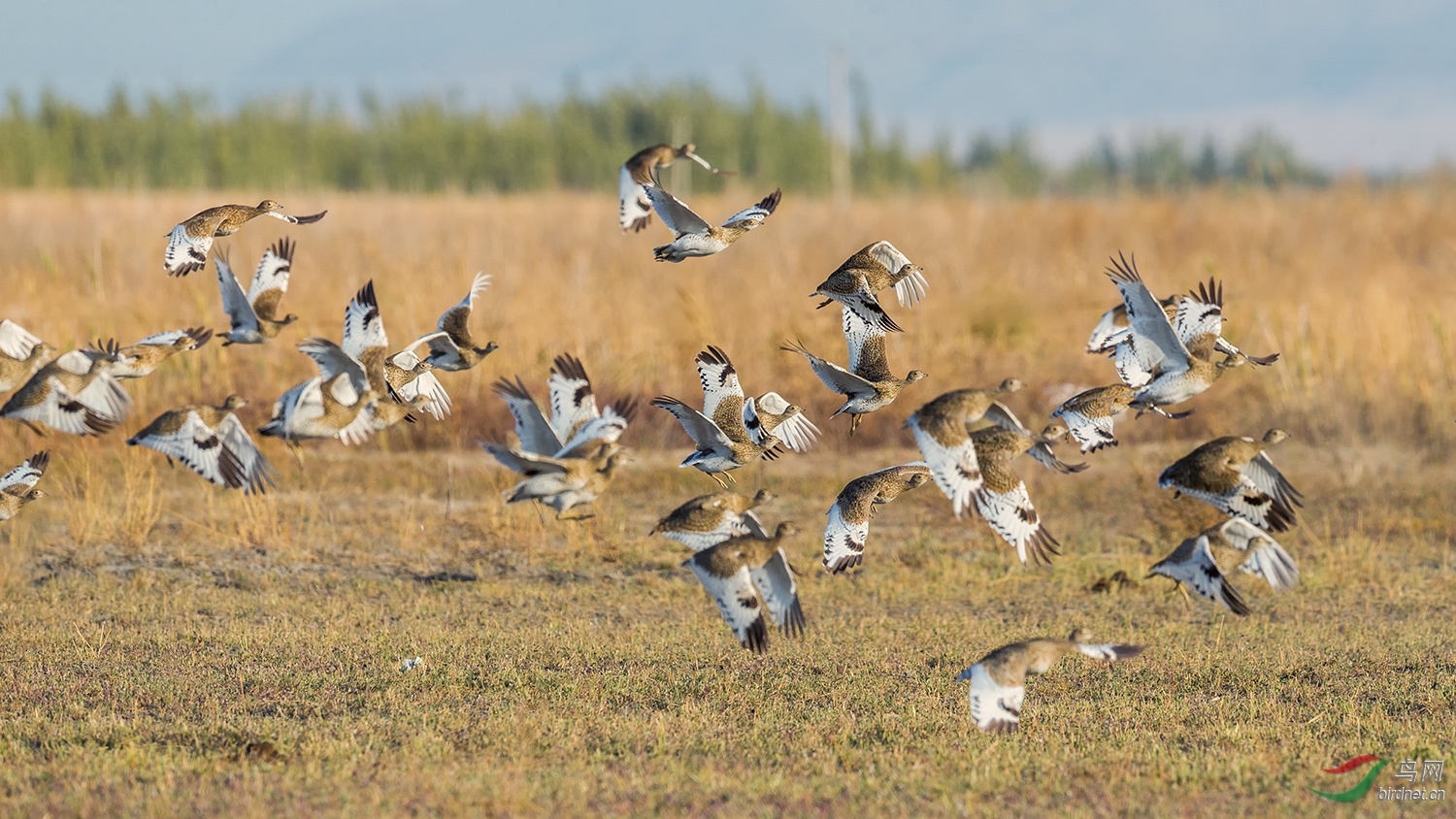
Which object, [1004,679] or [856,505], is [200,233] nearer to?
[856,505]

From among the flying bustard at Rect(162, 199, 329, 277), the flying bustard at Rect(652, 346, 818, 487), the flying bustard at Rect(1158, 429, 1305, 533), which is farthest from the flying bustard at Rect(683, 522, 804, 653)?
the flying bustard at Rect(162, 199, 329, 277)

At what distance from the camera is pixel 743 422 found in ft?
26.1

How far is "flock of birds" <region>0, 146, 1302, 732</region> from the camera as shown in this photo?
6.80 m

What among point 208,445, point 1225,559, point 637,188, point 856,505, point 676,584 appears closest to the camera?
point 1225,559

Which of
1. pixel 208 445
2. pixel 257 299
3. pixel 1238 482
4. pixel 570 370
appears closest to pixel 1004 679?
pixel 1238 482

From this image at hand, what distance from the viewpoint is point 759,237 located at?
79.6 ft

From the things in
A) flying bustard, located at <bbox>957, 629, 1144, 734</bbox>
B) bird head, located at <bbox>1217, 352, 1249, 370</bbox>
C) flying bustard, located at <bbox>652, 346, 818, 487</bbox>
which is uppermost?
bird head, located at <bbox>1217, 352, 1249, 370</bbox>

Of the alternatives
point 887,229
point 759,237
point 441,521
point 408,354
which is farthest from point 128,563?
point 887,229

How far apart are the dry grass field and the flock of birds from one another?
2.25ft

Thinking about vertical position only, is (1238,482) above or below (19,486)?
above

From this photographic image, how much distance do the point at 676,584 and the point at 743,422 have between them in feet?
10.7

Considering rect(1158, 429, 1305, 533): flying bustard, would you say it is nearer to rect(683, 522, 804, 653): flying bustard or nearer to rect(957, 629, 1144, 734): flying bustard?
rect(957, 629, 1144, 734): flying bustard

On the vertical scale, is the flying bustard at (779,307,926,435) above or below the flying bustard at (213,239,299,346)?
below

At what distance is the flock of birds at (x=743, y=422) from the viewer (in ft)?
22.3
